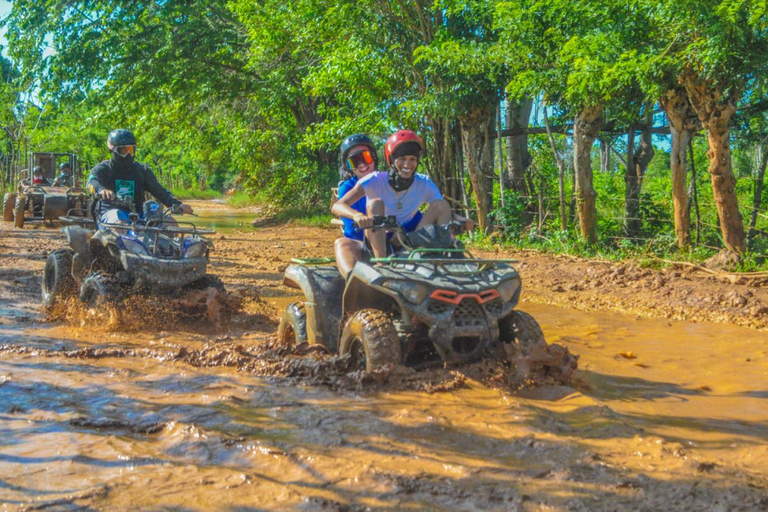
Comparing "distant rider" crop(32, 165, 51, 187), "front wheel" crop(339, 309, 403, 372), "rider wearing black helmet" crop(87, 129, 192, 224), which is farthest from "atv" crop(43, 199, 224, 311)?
"distant rider" crop(32, 165, 51, 187)

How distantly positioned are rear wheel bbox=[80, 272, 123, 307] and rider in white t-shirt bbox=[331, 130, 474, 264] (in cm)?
278

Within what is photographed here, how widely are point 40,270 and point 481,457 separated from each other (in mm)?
9646

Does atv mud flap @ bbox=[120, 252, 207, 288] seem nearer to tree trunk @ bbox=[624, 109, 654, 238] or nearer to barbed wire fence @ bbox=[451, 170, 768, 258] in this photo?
barbed wire fence @ bbox=[451, 170, 768, 258]

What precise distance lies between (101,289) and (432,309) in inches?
153

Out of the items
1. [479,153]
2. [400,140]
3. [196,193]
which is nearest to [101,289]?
[400,140]

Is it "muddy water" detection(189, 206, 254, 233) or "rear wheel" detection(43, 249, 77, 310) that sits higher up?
"muddy water" detection(189, 206, 254, 233)

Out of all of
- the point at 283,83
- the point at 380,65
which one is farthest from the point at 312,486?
the point at 283,83

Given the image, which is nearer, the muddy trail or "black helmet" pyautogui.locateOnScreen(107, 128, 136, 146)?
the muddy trail

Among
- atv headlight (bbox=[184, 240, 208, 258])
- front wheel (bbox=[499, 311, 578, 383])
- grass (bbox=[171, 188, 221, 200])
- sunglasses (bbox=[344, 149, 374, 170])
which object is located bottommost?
front wheel (bbox=[499, 311, 578, 383])

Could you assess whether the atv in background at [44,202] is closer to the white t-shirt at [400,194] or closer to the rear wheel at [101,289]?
the rear wheel at [101,289]

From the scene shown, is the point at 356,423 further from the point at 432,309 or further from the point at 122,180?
the point at 122,180

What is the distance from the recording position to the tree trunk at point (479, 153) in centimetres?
1423

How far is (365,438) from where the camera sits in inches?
165

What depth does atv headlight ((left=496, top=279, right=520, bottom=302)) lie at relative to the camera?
16.2 ft
